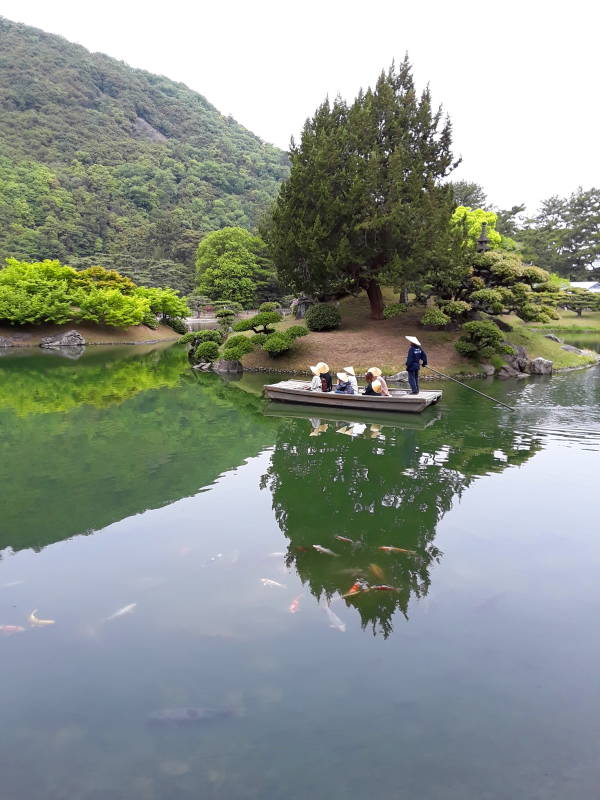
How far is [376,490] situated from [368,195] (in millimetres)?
19019

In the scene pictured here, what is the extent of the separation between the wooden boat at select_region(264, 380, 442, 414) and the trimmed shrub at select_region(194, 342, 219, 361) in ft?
31.4

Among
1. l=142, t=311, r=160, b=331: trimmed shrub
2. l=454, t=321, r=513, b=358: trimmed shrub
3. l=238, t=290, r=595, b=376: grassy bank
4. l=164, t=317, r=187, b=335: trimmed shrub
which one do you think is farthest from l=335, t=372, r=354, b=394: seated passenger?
l=164, t=317, r=187, b=335: trimmed shrub

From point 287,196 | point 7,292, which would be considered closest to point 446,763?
point 287,196

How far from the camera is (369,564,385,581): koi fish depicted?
639 cm

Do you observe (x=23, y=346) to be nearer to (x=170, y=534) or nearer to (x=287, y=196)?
(x=287, y=196)

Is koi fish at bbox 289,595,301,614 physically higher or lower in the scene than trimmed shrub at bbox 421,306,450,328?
lower

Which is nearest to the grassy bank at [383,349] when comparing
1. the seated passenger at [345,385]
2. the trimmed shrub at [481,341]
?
the trimmed shrub at [481,341]

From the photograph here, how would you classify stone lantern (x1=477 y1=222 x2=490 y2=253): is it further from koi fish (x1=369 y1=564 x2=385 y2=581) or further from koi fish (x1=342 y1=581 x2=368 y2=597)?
koi fish (x1=342 y1=581 x2=368 y2=597)

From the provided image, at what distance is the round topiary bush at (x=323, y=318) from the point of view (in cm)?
2686

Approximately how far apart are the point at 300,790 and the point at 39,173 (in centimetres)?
9804

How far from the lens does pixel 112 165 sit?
327 feet

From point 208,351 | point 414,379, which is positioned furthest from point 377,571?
point 208,351

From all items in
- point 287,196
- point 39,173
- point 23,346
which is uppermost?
point 39,173

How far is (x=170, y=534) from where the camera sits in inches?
305
